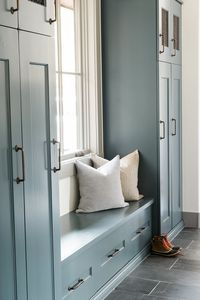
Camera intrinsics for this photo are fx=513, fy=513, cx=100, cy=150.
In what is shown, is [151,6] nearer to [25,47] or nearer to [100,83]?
[100,83]

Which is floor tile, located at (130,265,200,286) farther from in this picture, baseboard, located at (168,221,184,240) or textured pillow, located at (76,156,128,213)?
baseboard, located at (168,221,184,240)

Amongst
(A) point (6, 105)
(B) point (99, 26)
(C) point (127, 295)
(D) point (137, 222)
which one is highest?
(B) point (99, 26)

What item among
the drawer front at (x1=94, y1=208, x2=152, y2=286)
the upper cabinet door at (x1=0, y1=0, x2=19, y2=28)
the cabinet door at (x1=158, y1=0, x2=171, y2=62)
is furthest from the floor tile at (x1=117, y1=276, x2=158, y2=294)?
the upper cabinet door at (x1=0, y1=0, x2=19, y2=28)

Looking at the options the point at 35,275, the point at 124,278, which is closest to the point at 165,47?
the point at 124,278

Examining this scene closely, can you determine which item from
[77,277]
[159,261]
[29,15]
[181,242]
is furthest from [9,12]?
[181,242]

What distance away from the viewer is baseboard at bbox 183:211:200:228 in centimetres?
517

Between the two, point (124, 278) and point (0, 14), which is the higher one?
point (0, 14)

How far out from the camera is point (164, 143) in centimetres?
454

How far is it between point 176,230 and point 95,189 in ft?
4.45

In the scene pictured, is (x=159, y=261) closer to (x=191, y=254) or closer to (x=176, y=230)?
(x=191, y=254)

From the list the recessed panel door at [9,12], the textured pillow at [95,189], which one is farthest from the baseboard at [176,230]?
the recessed panel door at [9,12]

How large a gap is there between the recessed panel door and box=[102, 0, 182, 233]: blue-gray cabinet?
212cm

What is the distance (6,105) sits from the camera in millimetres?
2307

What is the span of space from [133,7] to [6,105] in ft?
7.68
